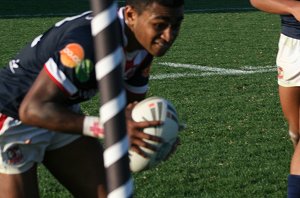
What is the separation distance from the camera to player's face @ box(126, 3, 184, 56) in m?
3.70

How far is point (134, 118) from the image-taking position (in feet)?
11.6

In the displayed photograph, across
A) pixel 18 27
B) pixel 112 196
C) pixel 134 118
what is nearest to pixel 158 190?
pixel 134 118

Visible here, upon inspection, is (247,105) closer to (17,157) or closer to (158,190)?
(158,190)

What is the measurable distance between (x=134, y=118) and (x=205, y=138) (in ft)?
15.2

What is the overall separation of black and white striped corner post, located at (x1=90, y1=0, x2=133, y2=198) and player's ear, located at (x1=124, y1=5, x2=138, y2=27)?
0.93m

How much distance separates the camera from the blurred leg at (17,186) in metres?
4.25

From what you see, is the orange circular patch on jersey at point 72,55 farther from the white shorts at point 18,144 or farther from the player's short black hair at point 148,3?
the white shorts at point 18,144

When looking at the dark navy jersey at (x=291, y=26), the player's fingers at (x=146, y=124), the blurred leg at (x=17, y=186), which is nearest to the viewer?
the player's fingers at (x=146, y=124)

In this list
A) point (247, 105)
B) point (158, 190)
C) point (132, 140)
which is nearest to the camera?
point (132, 140)

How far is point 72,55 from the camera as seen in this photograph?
3.60 metres

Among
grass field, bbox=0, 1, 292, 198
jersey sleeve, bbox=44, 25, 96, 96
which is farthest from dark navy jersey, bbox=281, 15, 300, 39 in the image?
jersey sleeve, bbox=44, 25, 96, 96

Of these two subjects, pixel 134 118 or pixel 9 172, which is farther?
pixel 9 172

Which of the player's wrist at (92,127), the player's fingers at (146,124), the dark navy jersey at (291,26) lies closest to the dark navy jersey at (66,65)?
the player's wrist at (92,127)

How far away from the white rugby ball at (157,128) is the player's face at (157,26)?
0.24m
